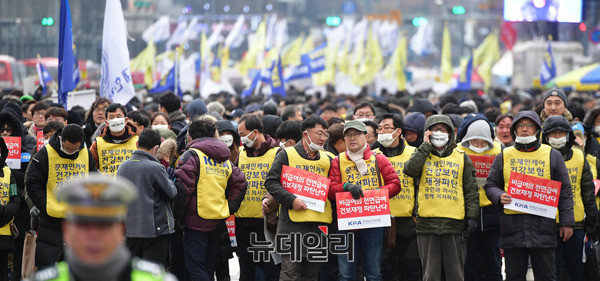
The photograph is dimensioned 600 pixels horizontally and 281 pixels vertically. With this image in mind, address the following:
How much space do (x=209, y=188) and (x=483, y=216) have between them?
2.52 meters


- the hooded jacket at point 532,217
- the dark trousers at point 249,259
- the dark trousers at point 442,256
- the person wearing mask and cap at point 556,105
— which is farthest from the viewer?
the person wearing mask and cap at point 556,105

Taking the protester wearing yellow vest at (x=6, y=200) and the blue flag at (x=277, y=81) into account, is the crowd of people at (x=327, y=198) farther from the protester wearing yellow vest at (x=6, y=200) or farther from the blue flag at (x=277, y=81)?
the blue flag at (x=277, y=81)

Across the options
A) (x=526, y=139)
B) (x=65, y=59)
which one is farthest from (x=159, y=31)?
(x=526, y=139)

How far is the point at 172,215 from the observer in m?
7.12

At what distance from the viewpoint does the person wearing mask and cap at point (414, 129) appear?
856 cm

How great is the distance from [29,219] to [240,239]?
1959 mm

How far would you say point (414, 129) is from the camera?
8562mm

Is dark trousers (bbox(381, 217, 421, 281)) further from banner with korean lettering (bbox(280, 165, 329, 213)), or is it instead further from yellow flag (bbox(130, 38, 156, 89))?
yellow flag (bbox(130, 38, 156, 89))

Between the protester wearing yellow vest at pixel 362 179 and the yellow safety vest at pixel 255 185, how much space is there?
0.76 metres

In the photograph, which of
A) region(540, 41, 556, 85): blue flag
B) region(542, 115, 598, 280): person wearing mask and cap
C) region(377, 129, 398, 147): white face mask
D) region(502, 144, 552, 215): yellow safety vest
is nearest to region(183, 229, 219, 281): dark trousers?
region(377, 129, 398, 147): white face mask

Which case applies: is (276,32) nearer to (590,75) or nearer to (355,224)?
(590,75)

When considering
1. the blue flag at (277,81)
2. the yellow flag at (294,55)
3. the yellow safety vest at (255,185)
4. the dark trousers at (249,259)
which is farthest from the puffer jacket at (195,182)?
the yellow flag at (294,55)

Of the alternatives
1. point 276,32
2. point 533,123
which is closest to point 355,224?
point 533,123

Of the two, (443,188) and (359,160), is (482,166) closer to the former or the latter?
(443,188)
